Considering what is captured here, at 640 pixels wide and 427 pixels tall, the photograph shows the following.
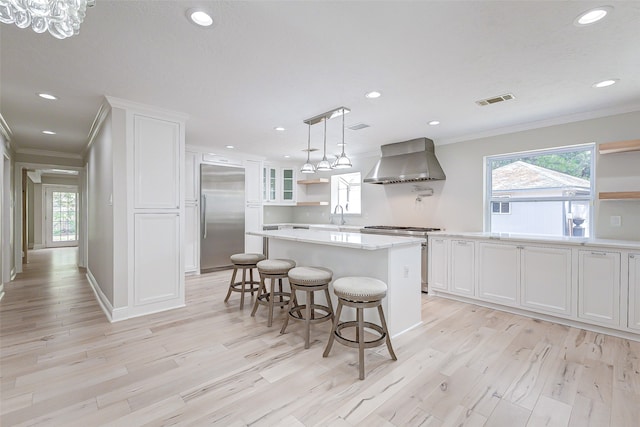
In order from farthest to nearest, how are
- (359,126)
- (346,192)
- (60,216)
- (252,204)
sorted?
1. (60,216)
2. (346,192)
3. (252,204)
4. (359,126)

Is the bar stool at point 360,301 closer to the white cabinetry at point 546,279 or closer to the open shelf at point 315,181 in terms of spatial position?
the white cabinetry at point 546,279

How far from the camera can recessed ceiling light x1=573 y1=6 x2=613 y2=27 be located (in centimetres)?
169

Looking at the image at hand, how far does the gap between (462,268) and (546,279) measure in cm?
91

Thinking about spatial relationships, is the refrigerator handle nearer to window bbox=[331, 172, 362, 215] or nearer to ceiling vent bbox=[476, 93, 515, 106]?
window bbox=[331, 172, 362, 215]

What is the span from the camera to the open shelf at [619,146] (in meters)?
3.01

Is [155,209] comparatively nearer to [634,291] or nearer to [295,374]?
[295,374]

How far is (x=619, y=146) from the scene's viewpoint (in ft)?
10.1

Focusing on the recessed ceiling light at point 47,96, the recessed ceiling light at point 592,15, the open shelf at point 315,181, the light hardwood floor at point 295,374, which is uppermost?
the recessed ceiling light at point 47,96

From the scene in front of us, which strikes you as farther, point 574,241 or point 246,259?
point 246,259

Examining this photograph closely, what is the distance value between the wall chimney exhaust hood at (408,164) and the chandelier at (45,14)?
426 centimetres

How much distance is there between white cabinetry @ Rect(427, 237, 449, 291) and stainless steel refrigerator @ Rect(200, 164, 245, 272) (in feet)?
12.0

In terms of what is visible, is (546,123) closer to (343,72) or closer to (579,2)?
(579,2)

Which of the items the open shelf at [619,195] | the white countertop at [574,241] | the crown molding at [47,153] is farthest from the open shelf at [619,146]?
the crown molding at [47,153]

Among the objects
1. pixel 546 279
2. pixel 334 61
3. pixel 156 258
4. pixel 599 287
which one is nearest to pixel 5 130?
pixel 156 258
